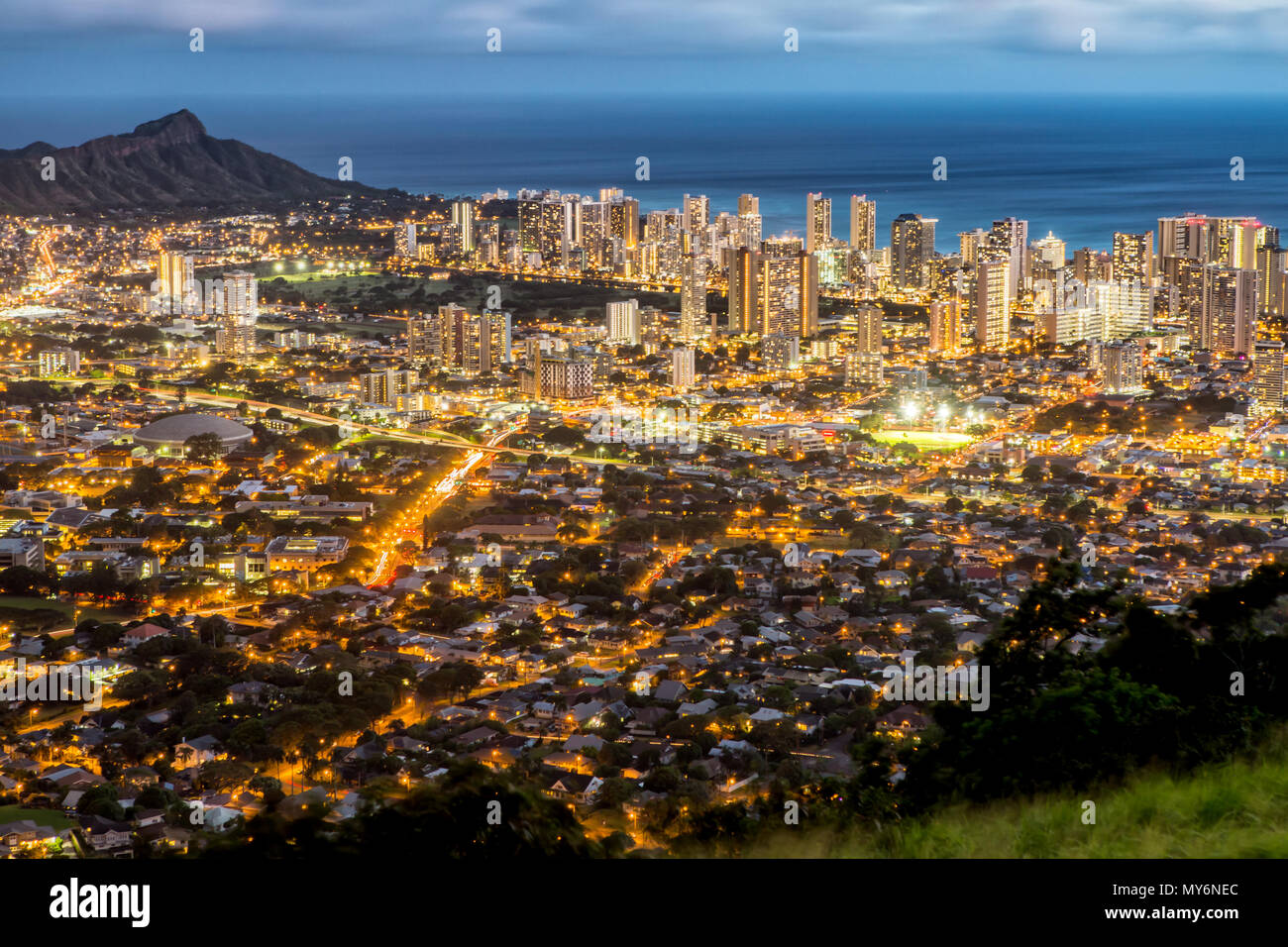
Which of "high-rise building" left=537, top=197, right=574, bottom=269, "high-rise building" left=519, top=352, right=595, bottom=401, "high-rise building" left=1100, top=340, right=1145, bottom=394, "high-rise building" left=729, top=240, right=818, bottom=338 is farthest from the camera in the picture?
"high-rise building" left=537, top=197, right=574, bottom=269

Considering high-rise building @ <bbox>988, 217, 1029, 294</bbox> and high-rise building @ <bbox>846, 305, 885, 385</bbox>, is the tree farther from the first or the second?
high-rise building @ <bbox>988, 217, 1029, 294</bbox>

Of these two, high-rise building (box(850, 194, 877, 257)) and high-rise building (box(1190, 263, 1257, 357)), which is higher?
high-rise building (box(850, 194, 877, 257))

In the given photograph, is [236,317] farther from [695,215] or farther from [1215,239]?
[1215,239]

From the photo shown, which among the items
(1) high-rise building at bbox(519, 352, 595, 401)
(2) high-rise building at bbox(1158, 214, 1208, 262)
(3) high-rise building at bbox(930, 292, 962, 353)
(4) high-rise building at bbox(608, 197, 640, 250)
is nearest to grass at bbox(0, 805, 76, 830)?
(1) high-rise building at bbox(519, 352, 595, 401)

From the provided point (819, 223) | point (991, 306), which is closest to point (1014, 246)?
point (991, 306)

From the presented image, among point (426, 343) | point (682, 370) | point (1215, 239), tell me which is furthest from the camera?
point (1215, 239)

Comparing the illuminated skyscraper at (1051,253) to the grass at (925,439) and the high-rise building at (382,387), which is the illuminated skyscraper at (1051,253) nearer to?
the grass at (925,439)

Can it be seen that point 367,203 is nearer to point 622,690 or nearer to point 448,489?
point 448,489
